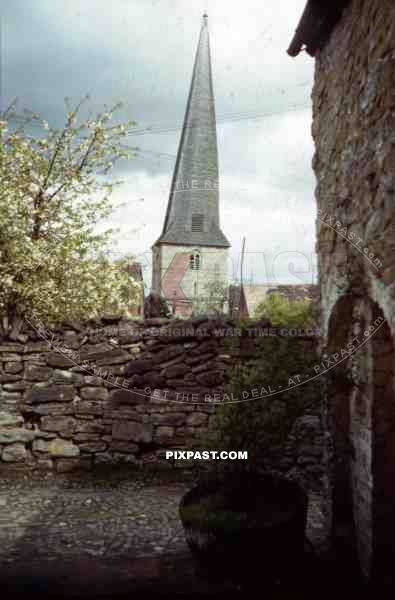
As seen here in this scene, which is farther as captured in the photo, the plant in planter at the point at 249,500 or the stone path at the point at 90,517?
the stone path at the point at 90,517

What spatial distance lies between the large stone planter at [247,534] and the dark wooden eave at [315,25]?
3590 millimetres

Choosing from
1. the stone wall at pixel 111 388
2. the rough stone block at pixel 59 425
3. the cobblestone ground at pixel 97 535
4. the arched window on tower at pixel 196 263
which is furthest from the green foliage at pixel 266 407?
the arched window on tower at pixel 196 263

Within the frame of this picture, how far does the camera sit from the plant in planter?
3.06m

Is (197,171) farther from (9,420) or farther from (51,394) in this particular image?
(9,420)

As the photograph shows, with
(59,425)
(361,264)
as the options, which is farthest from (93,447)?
(361,264)

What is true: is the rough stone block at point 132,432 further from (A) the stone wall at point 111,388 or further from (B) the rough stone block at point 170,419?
(B) the rough stone block at point 170,419

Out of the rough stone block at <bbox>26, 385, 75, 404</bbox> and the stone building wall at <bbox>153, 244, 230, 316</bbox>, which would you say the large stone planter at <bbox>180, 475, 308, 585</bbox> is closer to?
the rough stone block at <bbox>26, 385, 75, 404</bbox>

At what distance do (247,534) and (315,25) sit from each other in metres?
3.92

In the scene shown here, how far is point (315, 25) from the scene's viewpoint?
4023 millimetres

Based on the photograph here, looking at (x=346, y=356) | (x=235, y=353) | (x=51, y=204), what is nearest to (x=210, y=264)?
(x=51, y=204)

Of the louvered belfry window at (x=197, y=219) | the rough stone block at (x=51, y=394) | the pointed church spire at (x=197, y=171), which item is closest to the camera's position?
the rough stone block at (x=51, y=394)

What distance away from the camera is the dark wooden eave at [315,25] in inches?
145

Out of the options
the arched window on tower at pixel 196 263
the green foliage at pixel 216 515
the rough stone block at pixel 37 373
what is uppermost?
the arched window on tower at pixel 196 263

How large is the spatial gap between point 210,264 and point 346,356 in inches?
754
